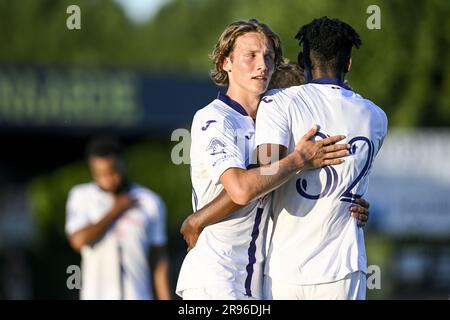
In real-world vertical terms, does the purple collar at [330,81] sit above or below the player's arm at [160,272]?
above

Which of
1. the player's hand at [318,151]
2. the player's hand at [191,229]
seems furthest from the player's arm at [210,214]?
the player's hand at [318,151]

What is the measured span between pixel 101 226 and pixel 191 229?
3714 mm

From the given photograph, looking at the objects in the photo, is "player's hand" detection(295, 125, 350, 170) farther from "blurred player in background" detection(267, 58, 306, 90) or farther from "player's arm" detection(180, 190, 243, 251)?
"blurred player in background" detection(267, 58, 306, 90)

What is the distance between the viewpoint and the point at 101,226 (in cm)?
981

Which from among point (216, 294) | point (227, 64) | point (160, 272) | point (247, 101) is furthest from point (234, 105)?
point (160, 272)

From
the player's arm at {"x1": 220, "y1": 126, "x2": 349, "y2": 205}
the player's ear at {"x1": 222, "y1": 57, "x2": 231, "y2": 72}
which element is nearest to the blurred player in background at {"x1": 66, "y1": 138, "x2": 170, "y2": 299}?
the player's ear at {"x1": 222, "y1": 57, "x2": 231, "y2": 72}

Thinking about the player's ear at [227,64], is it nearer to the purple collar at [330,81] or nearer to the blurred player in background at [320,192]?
the blurred player in background at [320,192]

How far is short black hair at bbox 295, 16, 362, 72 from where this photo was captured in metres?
6.21

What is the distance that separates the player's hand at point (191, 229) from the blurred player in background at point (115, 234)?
353cm

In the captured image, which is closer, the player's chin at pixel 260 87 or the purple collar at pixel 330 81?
the purple collar at pixel 330 81

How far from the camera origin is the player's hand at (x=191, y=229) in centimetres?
619

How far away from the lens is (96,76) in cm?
2767
